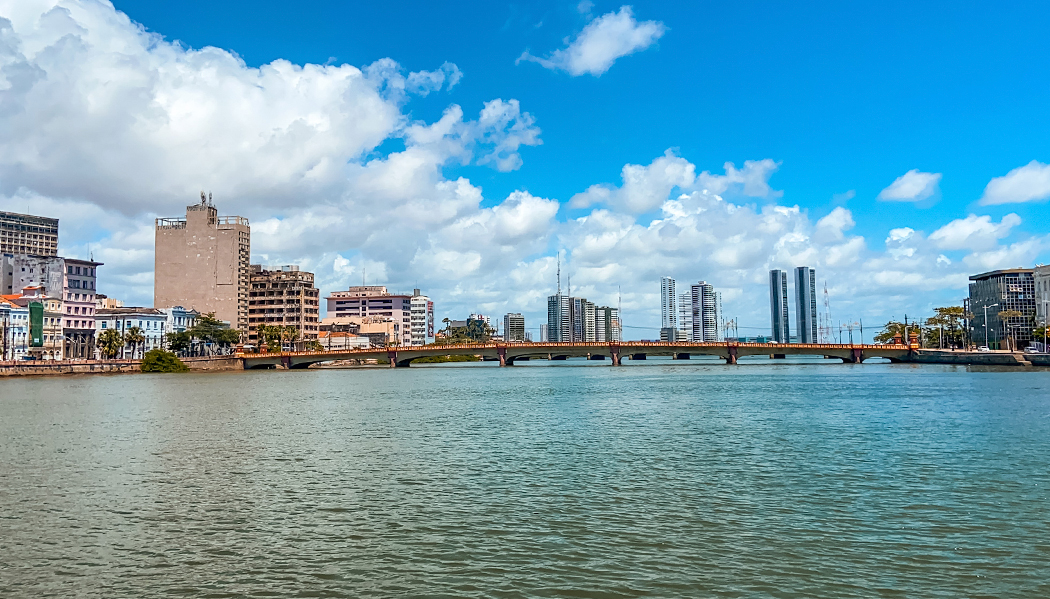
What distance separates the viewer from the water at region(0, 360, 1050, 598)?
61.7ft

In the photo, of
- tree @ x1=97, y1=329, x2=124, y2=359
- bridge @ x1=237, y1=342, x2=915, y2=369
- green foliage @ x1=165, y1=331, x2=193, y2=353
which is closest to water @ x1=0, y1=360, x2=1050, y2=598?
tree @ x1=97, y1=329, x2=124, y2=359

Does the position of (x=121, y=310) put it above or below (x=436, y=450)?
above

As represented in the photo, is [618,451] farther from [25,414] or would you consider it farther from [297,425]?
[25,414]

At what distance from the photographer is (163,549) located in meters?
21.7

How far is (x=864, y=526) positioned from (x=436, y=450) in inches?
914

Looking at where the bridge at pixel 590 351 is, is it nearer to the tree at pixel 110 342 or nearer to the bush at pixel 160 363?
the bush at pixel 160 363

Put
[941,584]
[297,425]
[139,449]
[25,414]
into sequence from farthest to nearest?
1. [25,414]
2. [297,425]
3. [139,449]
4. [941,584]

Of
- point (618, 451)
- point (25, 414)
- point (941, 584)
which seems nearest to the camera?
point (941, 584)

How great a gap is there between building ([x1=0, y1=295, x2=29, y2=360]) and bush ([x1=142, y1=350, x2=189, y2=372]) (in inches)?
1081

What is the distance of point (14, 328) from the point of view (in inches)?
6545

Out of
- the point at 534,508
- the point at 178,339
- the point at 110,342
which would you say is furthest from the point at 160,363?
the point at 534,508

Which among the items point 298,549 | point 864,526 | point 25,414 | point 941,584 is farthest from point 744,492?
point 25,414

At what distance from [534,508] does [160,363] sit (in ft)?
505

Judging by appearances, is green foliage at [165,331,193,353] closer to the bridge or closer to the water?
the bridge
